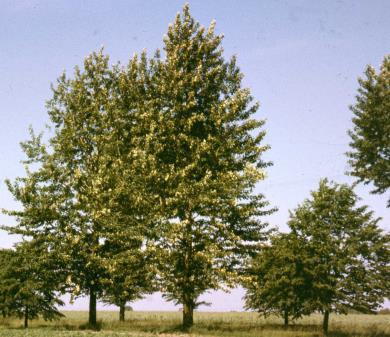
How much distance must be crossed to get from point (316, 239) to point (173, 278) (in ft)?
50.5

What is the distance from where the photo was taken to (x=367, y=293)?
3369 cm

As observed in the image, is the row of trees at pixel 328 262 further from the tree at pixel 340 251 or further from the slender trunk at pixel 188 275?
the slender trunk at pixel 188 275

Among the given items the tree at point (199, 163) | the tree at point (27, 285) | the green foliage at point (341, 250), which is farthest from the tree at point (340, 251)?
the tree at point (27, 285)

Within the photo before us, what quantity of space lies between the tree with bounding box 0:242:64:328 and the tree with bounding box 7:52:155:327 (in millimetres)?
1177

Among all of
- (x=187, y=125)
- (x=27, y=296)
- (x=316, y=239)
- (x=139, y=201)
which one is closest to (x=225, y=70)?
(x=187, y=125)

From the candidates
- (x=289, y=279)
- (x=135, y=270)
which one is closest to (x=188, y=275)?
(x=135, y=270)

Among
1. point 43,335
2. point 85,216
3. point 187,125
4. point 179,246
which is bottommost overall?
point 43,335

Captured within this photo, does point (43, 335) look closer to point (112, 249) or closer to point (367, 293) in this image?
point (112, 249)

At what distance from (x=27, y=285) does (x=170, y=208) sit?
42.6 feet

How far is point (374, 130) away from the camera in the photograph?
115 feet


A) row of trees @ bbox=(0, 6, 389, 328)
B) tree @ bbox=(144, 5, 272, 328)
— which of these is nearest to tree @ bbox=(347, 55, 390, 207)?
A: row of trees @ bbox=(0, 6, 389, 328)

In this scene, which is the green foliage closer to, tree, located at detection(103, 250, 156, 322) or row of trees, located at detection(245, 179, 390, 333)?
row of trees, located at detection(245, 179, 390, 333)

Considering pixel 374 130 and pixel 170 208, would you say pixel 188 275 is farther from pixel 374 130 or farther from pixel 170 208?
pixel 374 130

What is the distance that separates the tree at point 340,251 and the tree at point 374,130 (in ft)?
8.81
